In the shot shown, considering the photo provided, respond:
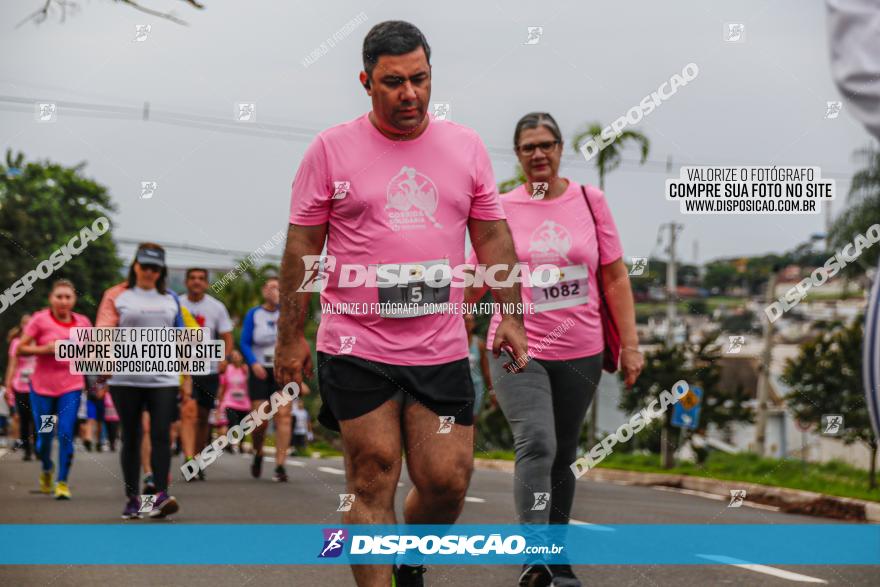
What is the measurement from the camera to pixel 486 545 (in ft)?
24.9

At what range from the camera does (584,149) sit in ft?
26.0

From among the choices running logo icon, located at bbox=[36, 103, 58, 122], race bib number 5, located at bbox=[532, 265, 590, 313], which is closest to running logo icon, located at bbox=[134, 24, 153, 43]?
running logo icon, located at bbox=[36, 103, 58, 122]

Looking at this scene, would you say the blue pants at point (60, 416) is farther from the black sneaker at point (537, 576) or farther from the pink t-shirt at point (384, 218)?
the pink t-shirt at point (384, 218)

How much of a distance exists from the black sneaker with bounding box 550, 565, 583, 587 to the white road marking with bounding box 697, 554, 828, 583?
1.18 m

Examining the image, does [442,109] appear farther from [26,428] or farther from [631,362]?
[26,428]

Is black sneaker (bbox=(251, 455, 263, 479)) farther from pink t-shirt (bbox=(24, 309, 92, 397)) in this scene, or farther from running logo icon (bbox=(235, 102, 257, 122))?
running logo icon (bbox=(235, 102, 257, 122))

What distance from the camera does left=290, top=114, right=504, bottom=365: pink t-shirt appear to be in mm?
4621

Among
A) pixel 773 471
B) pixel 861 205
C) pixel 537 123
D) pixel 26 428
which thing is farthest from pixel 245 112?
pixel 861 205

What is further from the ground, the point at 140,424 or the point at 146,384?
the point at 146,384

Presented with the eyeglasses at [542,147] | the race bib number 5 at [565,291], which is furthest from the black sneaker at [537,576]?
the eyeglasses at [542,147]

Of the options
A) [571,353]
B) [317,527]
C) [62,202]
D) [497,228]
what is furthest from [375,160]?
[62,202]

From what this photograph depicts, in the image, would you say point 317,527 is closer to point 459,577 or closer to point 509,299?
point 459,577

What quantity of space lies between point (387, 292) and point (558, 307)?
1.82 metres

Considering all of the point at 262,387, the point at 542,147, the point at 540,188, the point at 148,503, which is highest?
the point at 542,147
